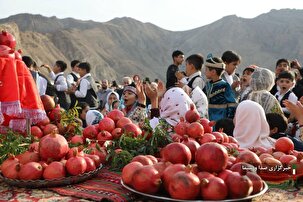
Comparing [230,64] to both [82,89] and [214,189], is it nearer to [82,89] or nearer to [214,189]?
[82,89]

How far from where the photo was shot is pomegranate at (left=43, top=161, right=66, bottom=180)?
229cm

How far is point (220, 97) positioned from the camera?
507cm

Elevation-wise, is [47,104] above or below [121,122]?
above

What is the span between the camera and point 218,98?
509 centimetres

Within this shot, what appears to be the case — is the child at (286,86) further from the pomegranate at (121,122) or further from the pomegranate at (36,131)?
the pomegranate at (36,131)

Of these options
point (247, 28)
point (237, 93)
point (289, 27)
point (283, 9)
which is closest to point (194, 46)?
point (247, 28)

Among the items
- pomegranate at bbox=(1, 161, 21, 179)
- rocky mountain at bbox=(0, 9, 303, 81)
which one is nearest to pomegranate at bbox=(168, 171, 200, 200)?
pomegranate at bbox=(1, 161, 21, 179)

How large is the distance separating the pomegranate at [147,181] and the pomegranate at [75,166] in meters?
0.47

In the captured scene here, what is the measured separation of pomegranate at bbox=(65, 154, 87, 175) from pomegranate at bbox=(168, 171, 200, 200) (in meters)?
0.67

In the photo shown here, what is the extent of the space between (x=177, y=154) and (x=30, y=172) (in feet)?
2.90

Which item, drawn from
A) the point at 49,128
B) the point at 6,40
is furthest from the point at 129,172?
the point at 6,40

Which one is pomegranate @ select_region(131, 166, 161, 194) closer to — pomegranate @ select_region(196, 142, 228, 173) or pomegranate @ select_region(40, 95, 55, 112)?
pomegranate @ select_region(196, 142, 228, 173)

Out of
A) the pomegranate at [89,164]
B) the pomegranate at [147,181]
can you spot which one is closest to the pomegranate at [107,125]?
the pomegranate at [89,164]

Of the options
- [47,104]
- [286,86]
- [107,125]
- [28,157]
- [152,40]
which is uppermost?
[152,40]
